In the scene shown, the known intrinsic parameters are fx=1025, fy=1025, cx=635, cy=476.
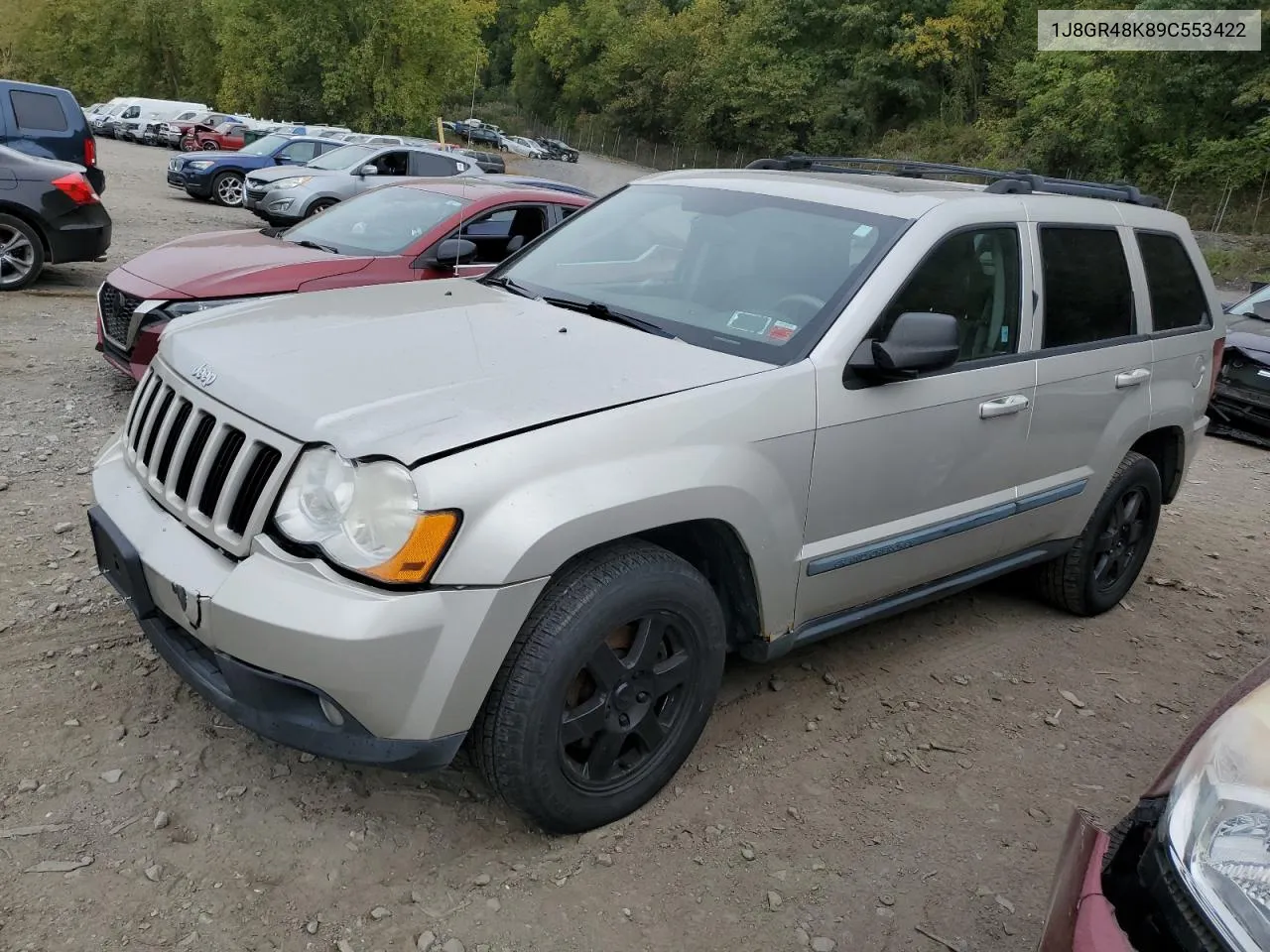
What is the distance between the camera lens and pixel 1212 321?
479 cm

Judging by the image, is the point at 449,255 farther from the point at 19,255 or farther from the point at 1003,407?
the point at 19,255

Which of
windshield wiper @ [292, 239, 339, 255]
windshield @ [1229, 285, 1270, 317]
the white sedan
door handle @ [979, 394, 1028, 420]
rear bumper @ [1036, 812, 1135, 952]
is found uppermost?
the white sedan

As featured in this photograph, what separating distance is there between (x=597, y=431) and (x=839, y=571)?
3.53ft

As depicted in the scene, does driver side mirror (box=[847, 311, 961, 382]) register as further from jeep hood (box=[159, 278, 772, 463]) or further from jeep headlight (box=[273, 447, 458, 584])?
jeep headlight (box=[273, 447, 458, 584])

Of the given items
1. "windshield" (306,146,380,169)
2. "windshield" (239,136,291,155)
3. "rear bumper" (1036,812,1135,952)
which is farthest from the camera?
"windshield" (239,136,291,155)

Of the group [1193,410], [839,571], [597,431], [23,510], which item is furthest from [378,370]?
[1193,410]

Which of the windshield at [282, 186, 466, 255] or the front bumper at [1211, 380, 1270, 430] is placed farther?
the front bumper at [1211, 380, 1270, 430]

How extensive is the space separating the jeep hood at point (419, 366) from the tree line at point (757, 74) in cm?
3312

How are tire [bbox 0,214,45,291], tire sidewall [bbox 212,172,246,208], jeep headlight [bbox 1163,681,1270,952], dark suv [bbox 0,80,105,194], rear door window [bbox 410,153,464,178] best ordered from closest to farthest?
jeep headlight [bbox 1163,681,1270,952], tire [bbox 0,214,45,291], dark suv [bbox 0,80,105,194], rear door window [bbox 410,153,464,178], tire sidewall [bbox 212,172,246,208]

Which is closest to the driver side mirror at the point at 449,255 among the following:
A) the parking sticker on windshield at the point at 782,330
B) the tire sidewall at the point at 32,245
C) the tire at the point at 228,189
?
the parking sticker on windshield at the point at 782,330

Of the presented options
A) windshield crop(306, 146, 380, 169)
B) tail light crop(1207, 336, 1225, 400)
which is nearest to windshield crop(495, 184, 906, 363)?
tail light crop(1207, 336, 1225, 400)

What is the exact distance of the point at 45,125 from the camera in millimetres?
11320

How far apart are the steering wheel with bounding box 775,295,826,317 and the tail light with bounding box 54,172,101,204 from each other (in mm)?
7785

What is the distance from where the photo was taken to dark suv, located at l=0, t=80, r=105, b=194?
11141 mm
